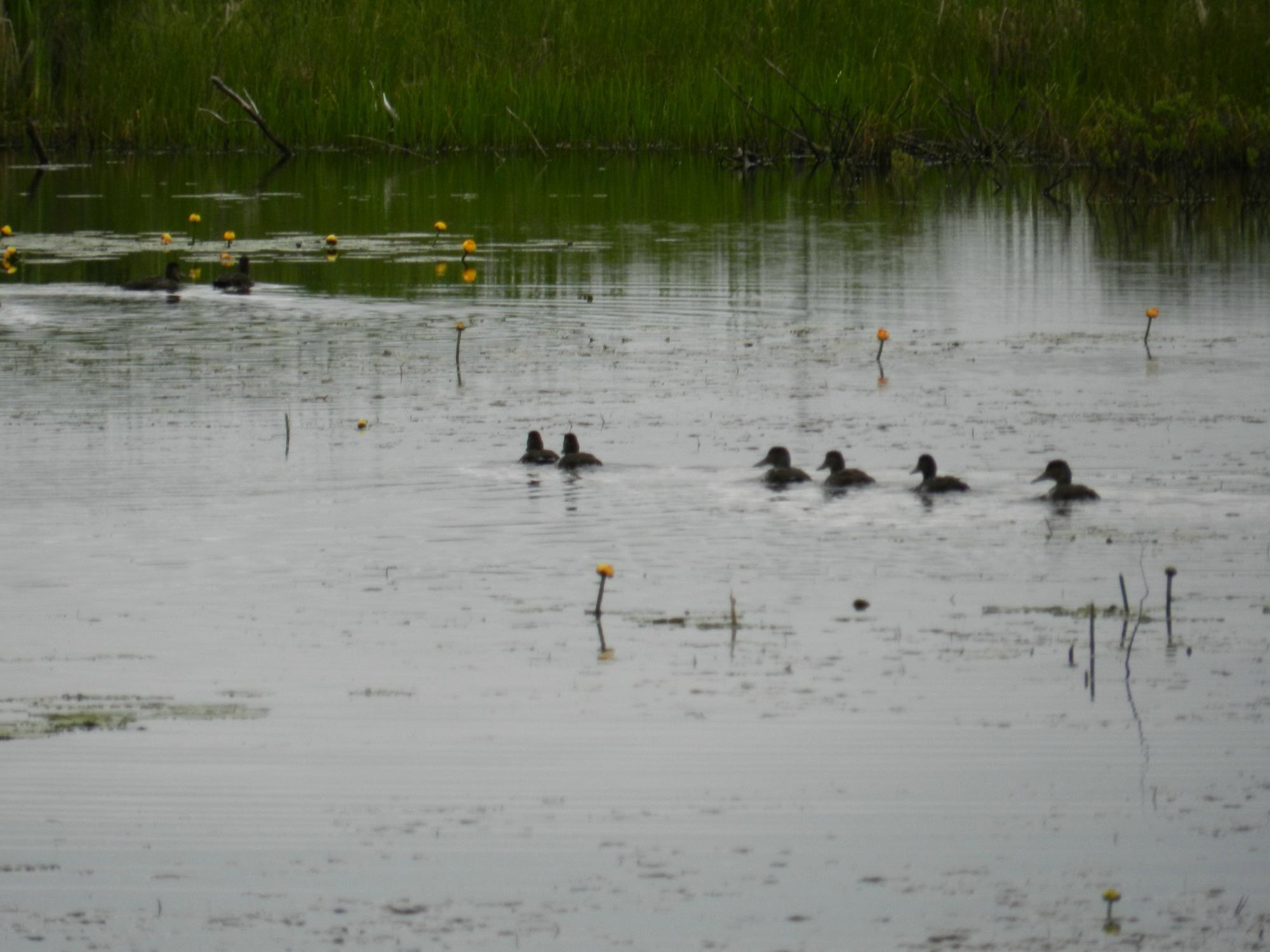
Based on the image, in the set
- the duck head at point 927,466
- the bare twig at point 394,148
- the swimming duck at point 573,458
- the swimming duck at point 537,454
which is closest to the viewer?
the duck head at point 927,466

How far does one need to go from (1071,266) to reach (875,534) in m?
11.7

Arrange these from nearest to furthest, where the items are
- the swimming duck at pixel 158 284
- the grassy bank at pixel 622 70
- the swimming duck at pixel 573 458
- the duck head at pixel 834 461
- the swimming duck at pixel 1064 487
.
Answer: the swimming duck at pixel 1064 487 → the duck head at pixel 834 461 → the swimming duck at pixel 573 458 → the swimming duck at pixel 158 284 → the grassy bank at pixel 622 70

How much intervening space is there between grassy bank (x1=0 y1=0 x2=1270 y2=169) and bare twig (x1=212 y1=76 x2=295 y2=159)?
0.69ft

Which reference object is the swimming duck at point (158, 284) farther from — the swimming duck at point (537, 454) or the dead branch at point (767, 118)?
the dead branch at point (767, 118)

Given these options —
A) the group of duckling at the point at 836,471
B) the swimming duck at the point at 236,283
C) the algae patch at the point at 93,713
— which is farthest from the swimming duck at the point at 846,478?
the swimming duck at the point at 236,283

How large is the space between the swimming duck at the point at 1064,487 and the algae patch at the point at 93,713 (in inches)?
174

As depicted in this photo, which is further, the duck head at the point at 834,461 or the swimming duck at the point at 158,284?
the swimming duck at the point at 158,284

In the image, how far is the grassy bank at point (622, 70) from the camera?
3127cm

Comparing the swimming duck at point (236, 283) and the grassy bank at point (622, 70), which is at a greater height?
the grassy bank at point (622, 70)

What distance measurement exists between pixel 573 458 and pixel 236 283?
28.7 ft

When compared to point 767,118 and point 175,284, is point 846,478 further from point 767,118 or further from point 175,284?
point 767,118

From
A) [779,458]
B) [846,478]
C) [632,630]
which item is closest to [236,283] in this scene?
[779,458]

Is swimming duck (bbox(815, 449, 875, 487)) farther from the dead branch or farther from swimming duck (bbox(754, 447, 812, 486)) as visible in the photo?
the dead branch

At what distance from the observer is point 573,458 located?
11117mm
